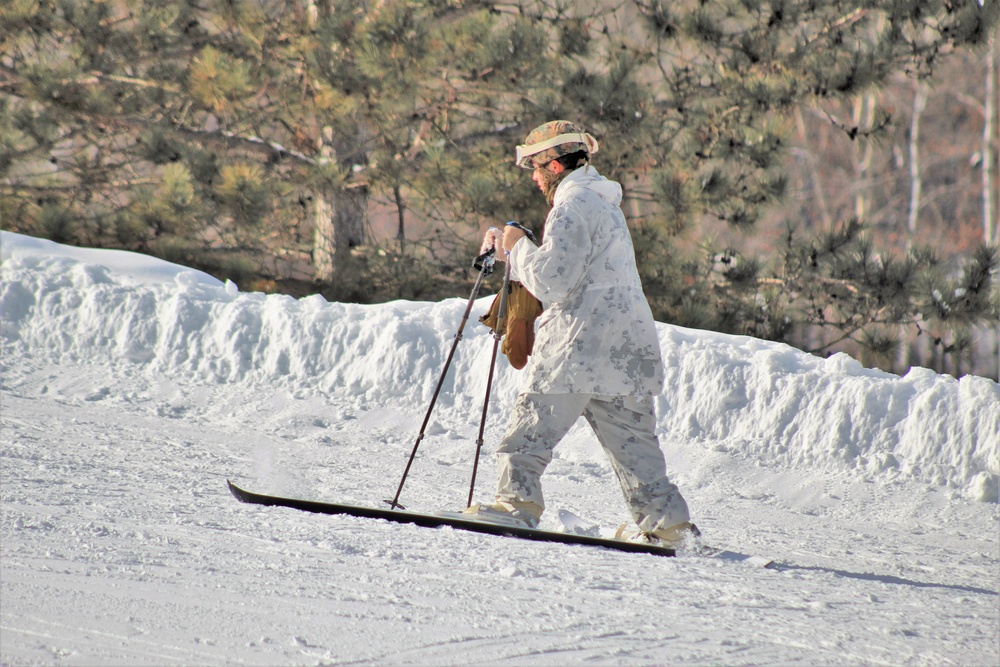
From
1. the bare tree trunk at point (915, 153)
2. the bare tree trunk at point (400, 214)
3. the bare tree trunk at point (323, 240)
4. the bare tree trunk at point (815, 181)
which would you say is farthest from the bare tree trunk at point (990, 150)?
the bare tree trunk at point (323, 240)

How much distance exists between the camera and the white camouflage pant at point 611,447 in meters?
3.89

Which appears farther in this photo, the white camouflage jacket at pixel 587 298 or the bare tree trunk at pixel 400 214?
A: the bare tree trunk at pixel 400 214

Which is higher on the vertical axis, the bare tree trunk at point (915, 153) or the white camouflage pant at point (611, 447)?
the bare tree trunk at point (915, 153)

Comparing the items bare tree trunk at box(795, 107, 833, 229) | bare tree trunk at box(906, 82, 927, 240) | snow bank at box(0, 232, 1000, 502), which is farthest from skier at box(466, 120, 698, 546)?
bare tree trunk at box(795, 107, 833, 229)

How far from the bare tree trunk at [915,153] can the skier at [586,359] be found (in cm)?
2468

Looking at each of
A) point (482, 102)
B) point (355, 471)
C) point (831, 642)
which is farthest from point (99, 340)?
point (831, 642)

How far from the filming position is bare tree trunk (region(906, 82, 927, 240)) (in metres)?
26.5

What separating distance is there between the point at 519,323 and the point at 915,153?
26.2 m

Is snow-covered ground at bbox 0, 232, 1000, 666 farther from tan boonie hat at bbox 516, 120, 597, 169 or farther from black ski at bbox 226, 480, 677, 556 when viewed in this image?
tan boonie hat at bbox 516, 120, 597, 169

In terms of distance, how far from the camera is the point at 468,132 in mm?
9398

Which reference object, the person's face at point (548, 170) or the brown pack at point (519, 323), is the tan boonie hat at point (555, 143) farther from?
the brown pack at point (519, 323)

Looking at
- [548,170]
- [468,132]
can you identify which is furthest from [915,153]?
[548,170]

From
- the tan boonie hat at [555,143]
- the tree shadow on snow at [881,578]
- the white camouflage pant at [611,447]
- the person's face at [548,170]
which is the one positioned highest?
the tan boonie hat at [555,143]

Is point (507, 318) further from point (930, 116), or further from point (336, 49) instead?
point (930, 116)
